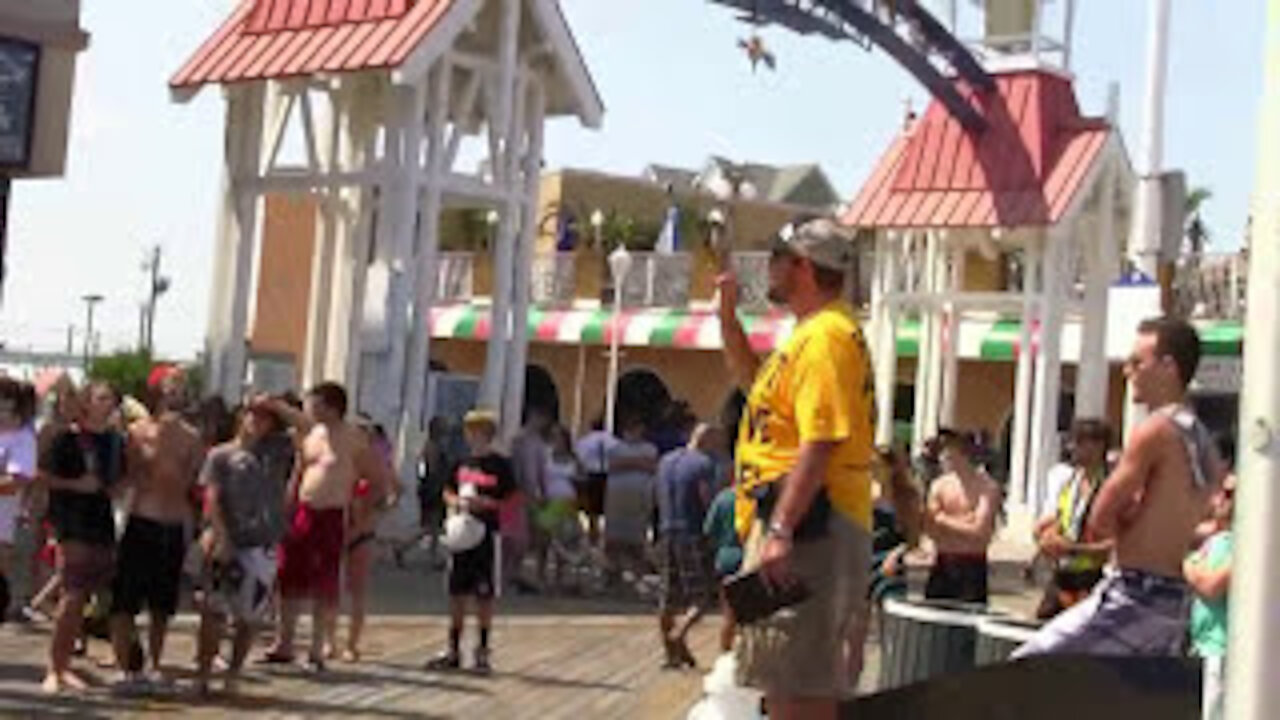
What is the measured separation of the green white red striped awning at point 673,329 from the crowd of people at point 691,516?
1833 centimetres

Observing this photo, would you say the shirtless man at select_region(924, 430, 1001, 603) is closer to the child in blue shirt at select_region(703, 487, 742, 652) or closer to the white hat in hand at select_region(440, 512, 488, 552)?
the child in blue shirt at select_region(703, 487, 742, 652)

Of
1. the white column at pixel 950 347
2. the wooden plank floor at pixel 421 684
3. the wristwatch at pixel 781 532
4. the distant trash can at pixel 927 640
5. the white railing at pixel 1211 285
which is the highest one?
the white railing at pixel 1211 285

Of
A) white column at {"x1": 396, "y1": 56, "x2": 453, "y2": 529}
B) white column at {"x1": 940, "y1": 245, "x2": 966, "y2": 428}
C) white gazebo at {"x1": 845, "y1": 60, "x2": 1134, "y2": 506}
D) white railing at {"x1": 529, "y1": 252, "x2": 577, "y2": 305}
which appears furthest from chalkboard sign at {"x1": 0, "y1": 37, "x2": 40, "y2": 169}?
white railing at {"x1": 529, "y1": 252, "x2": 577, "y2": 305}

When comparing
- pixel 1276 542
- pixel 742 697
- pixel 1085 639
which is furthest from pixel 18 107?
pixel 1276 542

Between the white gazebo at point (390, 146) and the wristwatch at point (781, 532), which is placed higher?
the white gazebo at point (390, 146)

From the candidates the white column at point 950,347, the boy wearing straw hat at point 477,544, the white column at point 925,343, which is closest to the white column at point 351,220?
the white column at point 925,343

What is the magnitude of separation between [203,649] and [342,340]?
13.4 m

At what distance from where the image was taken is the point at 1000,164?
27297mm

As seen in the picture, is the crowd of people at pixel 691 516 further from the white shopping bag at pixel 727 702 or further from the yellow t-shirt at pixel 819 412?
the white shopping bag at pixel 727 702

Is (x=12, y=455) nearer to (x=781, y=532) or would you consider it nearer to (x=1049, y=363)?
(x=781, y=532)

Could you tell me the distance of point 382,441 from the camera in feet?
49.8

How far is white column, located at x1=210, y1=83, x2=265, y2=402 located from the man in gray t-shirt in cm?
1247

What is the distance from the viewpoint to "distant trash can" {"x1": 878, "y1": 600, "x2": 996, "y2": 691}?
26.5 feet

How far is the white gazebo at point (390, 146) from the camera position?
71.6ft
